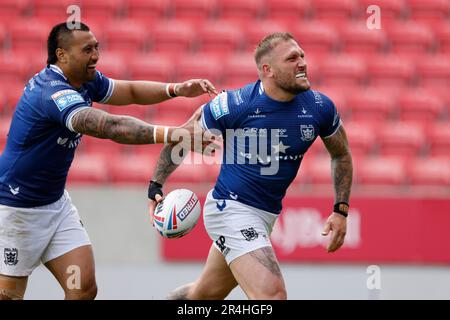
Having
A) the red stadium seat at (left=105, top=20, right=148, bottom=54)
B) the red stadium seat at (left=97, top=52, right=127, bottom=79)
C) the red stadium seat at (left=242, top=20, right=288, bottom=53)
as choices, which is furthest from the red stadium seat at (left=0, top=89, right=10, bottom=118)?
the red stadium seat at (left=242, top=20, right=288, bottom=53)

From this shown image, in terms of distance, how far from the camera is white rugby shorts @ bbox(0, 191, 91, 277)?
6.75 meters

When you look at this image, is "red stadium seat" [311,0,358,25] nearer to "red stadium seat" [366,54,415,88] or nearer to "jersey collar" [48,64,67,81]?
"red stadium seat" [366,54,415,88]

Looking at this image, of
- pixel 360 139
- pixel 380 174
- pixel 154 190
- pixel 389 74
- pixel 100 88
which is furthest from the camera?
pixel 389 74

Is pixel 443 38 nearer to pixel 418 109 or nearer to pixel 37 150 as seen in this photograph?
pixel 418 109

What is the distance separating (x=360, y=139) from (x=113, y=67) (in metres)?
4.06

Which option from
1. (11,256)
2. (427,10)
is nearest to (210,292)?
(11,256)

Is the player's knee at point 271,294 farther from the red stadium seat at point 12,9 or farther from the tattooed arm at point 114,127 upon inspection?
the red stadium seat at point 12,9

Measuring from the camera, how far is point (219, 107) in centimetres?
663

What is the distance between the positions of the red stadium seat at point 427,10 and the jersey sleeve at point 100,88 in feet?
32.8

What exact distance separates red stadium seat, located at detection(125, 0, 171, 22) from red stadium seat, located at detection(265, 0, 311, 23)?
1.91m

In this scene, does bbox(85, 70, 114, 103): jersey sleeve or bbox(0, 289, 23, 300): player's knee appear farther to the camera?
bbox(85, 70, 114, 103): jersey sleeve

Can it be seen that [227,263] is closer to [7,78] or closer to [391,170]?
[391,170]

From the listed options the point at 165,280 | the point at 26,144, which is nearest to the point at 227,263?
the point at 26,144

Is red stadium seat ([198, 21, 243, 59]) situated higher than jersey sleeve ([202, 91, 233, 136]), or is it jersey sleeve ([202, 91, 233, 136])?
red stadium seat ([198, 21, 243, 59])
